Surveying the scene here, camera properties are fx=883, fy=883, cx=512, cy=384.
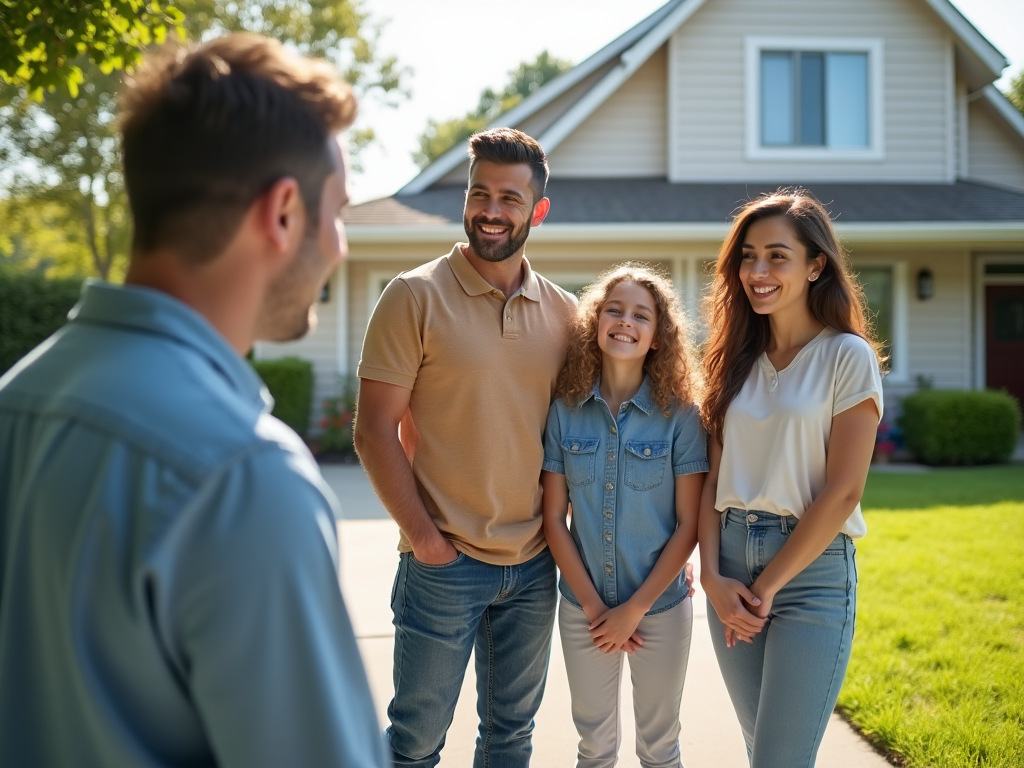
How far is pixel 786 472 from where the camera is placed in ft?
8.44

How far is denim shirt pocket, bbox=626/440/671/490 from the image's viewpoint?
2.89 meters

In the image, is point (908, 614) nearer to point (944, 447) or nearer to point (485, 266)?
point (485, 266)

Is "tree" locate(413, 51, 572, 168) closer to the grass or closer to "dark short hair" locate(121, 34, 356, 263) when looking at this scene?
the grass

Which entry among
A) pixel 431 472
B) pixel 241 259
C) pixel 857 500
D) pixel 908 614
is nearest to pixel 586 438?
pixel 431 472

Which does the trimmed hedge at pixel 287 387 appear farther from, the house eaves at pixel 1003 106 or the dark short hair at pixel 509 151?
the house eaves at pixel 1003 106

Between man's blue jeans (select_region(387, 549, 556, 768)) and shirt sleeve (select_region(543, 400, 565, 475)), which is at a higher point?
shirt sleeve (select_region(543, 400, 565, 475))

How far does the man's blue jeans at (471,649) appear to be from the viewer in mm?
2752

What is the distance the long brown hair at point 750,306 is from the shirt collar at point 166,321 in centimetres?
199

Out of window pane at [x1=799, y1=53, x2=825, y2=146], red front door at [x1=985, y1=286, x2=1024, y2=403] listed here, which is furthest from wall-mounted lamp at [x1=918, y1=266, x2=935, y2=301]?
window pane at [x1=799, y1=53, x2=825, y2=146]

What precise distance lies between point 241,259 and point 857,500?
1953mm

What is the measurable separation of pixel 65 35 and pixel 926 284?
11.9m

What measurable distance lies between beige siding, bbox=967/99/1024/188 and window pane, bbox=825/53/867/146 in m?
2.43

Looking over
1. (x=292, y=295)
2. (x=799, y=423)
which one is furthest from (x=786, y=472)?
(x=292, y=295)

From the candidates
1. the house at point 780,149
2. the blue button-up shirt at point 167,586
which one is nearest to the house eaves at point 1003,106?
the house at point 780,149
